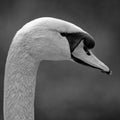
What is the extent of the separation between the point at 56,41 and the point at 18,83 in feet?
0.52

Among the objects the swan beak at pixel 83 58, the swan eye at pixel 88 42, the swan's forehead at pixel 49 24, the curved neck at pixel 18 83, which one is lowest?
the curved neck at pixel 18 83

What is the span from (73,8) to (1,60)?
924mm

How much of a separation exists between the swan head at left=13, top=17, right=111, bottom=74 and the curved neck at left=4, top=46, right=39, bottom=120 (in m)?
0.03

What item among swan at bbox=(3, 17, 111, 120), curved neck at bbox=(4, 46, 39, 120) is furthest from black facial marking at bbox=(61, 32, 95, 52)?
curved neck at bbox=(4, 46, 39, 120)

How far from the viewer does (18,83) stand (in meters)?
1.43

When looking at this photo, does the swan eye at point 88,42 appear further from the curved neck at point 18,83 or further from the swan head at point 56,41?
the curved neck at point 18,83

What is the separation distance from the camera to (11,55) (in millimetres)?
1407

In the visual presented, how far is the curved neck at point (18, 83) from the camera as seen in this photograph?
141 centimetres

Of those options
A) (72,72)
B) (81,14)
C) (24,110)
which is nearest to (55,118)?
(72,72)

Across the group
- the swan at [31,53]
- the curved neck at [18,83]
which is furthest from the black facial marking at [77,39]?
the curved neck at [18,83]

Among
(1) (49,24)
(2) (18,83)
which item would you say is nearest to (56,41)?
(1) (49,24)

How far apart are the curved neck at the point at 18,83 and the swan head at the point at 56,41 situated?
3 centimetres

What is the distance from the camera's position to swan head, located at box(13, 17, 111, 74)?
1.40 meters

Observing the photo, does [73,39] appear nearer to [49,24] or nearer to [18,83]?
[49,24]
